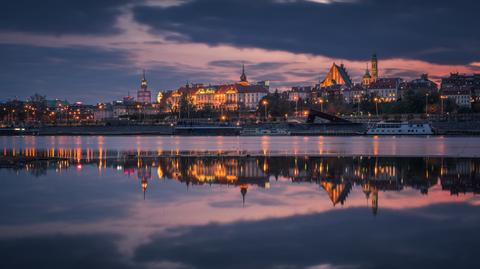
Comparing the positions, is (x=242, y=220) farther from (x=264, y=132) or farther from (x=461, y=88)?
(x=461, y=88)

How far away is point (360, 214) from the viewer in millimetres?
12609

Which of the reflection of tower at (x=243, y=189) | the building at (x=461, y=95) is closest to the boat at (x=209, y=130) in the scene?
the building at (x=461, y=95)

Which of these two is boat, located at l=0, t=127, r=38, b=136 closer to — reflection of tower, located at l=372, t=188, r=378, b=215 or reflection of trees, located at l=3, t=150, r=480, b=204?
reflection of trees, located at l=3, t=150, r=480, b=204

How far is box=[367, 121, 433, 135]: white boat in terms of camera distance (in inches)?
3226

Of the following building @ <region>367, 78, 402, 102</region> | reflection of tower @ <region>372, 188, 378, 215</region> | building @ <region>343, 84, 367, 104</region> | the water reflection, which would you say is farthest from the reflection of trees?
building @ <region>343, 84, 367, 104</region>

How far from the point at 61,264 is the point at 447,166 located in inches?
743

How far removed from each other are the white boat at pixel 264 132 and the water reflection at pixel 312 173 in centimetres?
6517

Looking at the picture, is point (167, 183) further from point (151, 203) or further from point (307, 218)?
point (307, 218)

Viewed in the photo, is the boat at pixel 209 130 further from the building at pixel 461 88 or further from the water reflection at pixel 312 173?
the water reflection at pixel 312 173

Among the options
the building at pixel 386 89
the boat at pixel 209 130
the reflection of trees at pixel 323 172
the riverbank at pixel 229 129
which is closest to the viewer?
the reflection of trees at pixel 323 172

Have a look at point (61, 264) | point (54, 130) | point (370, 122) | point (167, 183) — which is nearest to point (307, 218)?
point (61, 264)

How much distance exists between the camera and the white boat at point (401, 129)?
269ft

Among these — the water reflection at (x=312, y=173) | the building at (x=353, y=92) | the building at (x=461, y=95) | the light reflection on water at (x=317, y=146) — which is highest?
the building at (x=353, y=92)

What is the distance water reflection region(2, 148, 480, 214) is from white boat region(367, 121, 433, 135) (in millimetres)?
56033
